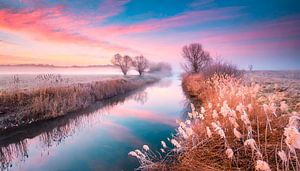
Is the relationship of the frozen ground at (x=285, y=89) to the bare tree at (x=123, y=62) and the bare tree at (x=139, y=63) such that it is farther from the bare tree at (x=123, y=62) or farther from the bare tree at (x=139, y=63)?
the bare tree at (x=139, y=63)

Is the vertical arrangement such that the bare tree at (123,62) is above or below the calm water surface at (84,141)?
above

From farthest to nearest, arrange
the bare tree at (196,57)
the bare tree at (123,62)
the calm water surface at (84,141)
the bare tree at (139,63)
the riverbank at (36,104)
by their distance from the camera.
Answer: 1. the bare tree at (139,63)
2. the bare tree at (123,62)
3. the bare tree at (196,57)
4. the riverbank at (36,104)
5. the calm water surface at (84,141)

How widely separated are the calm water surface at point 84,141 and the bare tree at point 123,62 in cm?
4280

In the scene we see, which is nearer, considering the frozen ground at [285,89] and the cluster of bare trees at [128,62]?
the frozen ground at [285,89]

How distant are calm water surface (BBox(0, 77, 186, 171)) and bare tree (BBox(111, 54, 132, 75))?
42.8 m

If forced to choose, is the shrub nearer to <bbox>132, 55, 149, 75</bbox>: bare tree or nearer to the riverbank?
the riverbank

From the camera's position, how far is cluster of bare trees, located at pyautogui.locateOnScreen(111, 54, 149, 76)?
5856cm

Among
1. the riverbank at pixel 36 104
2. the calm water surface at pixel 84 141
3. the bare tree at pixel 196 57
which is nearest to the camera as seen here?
the calm water surface at pixel 84 141

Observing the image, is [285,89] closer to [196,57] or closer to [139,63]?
[196,57]

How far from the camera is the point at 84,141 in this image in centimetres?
1035

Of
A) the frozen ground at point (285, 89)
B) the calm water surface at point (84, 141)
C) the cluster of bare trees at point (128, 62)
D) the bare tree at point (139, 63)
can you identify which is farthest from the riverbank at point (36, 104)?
the bare tree at point (139, 63)

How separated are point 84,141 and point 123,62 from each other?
50.3 metres

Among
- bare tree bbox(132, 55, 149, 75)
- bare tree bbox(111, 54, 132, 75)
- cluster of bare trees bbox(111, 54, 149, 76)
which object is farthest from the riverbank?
bare tree bbox(132, 55, 149, 75)

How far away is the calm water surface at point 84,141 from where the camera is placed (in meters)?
7.92
